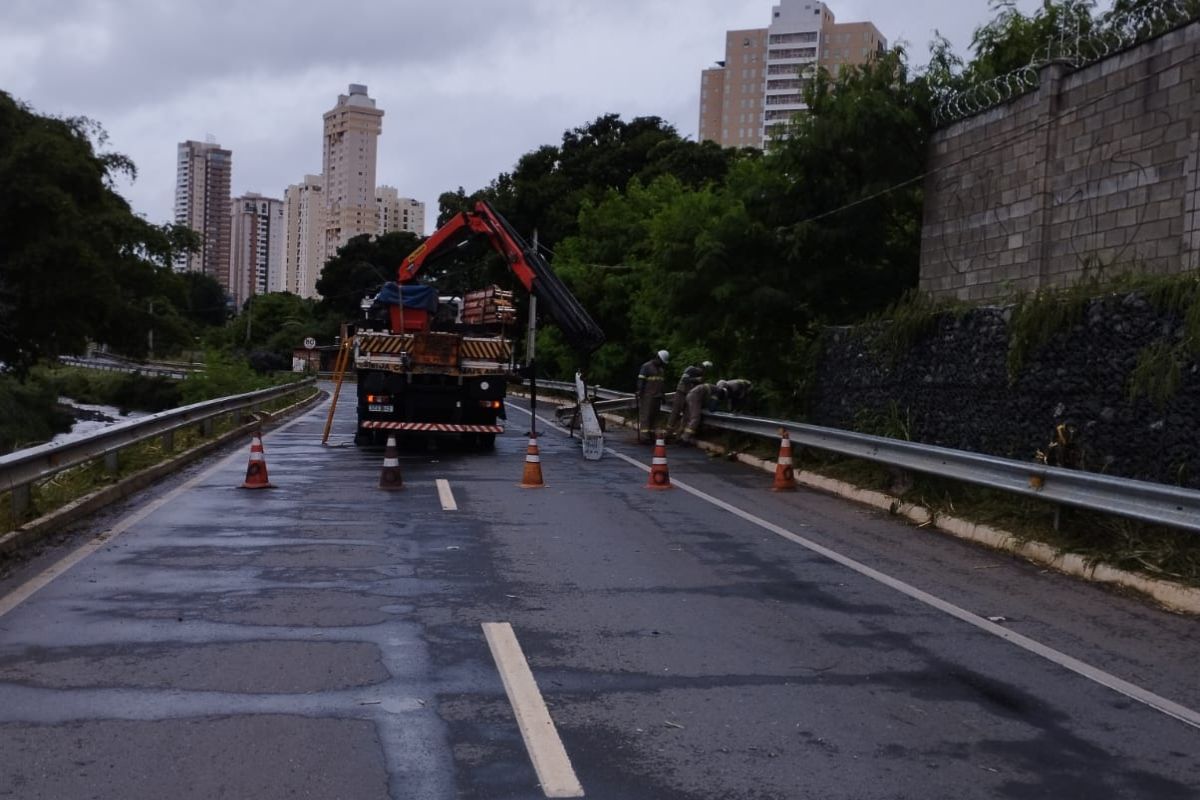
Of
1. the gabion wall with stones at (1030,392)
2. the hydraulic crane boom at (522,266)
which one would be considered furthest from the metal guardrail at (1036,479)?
the hydraulic crane boom at (522,266)

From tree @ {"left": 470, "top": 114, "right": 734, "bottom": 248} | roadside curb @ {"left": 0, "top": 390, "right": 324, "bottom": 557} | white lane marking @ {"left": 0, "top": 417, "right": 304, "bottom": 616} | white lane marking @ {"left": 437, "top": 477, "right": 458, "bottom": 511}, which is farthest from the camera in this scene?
tree @ {"left": 470, "top": 114, "right": 734, "bottom": 248}

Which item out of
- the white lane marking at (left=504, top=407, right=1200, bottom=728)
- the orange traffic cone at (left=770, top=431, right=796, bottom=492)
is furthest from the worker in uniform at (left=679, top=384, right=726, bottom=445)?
the white lane marking at (left=504, top=407, right=1200, bottom=728)

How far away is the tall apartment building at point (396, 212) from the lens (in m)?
144

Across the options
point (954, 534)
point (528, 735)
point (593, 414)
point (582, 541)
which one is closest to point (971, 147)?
point (593, 414)

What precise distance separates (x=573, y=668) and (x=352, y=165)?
144m

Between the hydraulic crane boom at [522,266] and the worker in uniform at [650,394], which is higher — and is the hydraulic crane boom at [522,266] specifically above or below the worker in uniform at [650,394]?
above

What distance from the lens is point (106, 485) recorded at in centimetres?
1245

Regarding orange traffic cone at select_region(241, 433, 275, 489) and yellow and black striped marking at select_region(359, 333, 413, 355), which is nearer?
orange traffic cone at select_region(241, 433, 275, 489)

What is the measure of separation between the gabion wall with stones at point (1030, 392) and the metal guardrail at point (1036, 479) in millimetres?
685

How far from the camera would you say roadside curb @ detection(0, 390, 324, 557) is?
9.29 metres

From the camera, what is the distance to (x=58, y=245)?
109 ft

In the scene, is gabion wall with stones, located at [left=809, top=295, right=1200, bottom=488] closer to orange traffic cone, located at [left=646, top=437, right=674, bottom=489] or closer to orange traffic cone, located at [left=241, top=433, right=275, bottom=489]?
orange traffic cone, located at [left=646, top=437, right=674, bottom=489]

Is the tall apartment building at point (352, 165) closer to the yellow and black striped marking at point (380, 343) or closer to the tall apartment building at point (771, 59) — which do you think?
the tall apartment building at point (771, 59)

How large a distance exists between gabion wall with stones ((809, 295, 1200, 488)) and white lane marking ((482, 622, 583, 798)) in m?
6.04
